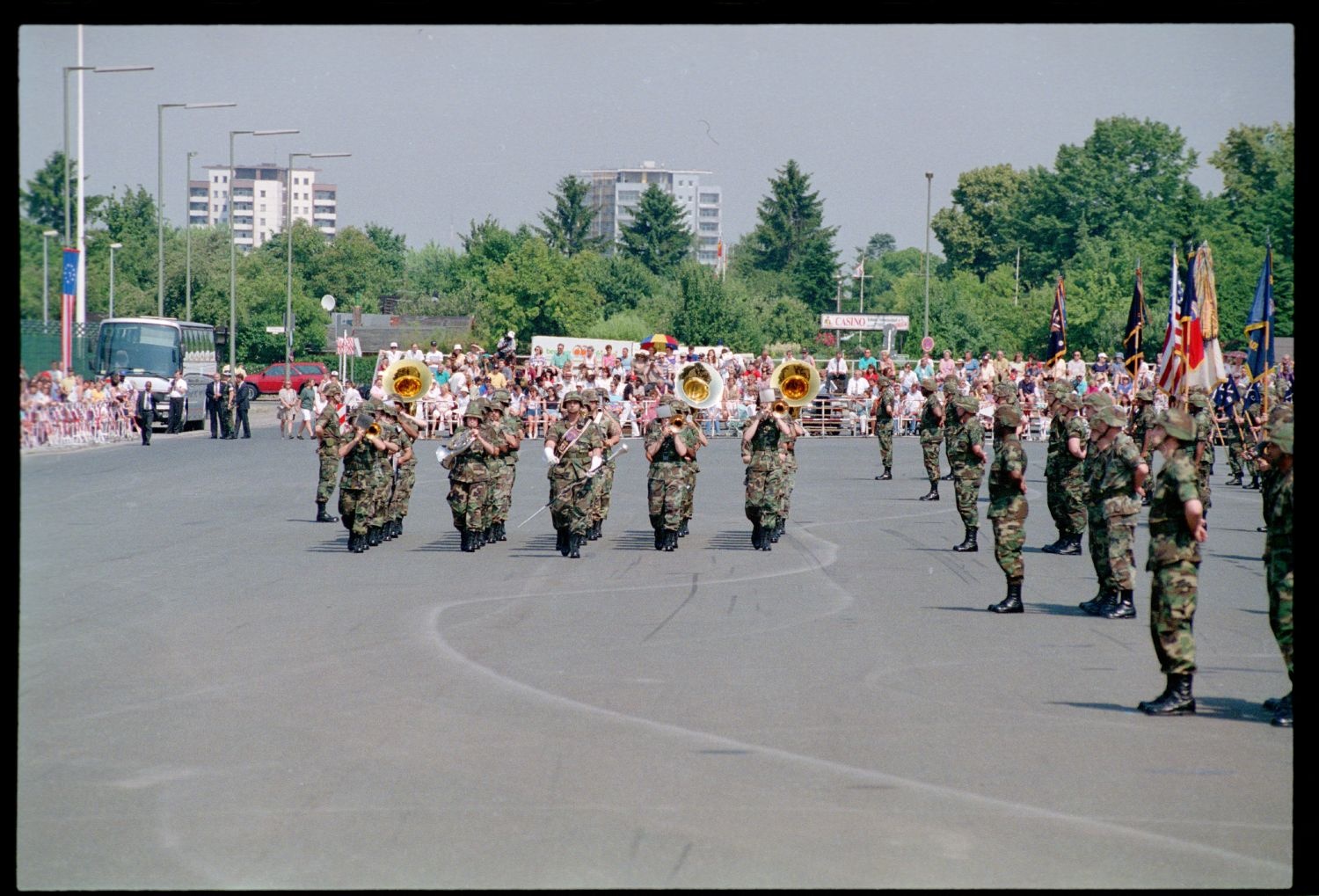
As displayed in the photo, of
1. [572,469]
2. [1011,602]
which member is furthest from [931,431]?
[1011,602]

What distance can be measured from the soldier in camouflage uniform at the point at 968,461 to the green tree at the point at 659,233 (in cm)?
5663

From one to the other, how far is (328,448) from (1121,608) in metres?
12.0

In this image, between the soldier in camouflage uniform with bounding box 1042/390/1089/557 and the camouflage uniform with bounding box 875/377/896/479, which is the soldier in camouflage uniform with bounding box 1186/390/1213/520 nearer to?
the soldier in camouflage uniform with bounding box 1042/390/1089/557

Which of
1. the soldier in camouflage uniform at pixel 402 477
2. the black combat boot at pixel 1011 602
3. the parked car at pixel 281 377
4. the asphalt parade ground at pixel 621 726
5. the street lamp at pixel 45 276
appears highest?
the street lamp at pixel 45 276

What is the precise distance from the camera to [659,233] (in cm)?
7631

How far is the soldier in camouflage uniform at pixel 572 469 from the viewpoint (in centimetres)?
1798

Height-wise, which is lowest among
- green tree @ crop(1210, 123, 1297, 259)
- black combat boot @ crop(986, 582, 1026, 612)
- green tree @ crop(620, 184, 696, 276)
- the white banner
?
black combat boot @ crop(986, 582, 1026, 612)

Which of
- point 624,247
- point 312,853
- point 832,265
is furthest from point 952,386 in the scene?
point 624,247

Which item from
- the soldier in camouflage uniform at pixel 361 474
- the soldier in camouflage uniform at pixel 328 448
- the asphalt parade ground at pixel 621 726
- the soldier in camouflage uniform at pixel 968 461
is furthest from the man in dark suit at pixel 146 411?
the soldier in camouflage uniform at pixel 968 461

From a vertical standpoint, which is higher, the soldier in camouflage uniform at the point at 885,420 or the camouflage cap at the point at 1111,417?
the camouflage cap at the point at 1111,417

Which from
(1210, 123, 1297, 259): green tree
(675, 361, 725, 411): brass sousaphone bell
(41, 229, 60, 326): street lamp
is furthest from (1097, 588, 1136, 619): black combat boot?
(41, 229, 60, 326): street lamp

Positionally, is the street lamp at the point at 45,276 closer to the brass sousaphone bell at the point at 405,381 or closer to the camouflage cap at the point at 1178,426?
the camouflage cap at the point at 1178,426

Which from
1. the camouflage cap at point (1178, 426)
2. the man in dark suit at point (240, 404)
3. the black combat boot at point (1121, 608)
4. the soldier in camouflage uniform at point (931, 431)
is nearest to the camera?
the camouflage cap at point (1178, 426)

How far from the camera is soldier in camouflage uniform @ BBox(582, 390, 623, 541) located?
18.7 m
